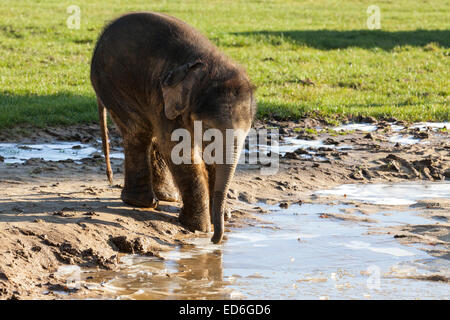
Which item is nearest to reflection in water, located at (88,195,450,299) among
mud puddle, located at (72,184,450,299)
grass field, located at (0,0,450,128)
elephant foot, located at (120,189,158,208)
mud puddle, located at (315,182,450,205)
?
mud puddle, located at (72,184,450,299)

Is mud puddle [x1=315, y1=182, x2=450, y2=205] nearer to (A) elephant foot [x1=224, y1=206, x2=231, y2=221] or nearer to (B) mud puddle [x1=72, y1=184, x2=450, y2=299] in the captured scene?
(B) mud puddle [x1=72, y1=184, x2=450, y2=299]

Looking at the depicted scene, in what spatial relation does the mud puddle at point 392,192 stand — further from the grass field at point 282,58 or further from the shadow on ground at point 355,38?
the shadow on ground at point 355,38

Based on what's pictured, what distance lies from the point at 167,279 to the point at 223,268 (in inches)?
22.1

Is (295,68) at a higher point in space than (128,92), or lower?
lower

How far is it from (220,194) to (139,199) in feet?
4.71

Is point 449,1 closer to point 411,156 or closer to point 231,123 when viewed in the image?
point 411,156

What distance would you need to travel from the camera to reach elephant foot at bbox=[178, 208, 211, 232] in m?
7.41

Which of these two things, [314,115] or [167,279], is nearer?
[167,279]

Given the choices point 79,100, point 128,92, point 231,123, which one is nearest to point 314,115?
point 79,100

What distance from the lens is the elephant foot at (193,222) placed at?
7.41 m

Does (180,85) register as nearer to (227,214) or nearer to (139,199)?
(139,199)

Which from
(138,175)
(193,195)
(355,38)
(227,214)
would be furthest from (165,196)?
(355,38)

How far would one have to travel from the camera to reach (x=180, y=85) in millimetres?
6762
